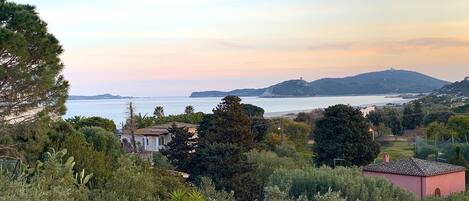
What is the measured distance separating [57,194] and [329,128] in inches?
1308

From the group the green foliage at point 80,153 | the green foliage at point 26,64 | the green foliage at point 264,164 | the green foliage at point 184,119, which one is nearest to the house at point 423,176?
the green foliage at point 264,164

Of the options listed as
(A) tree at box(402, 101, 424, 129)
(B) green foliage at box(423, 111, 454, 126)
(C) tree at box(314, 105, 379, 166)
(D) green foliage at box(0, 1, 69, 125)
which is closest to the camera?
(D) green foliage at box(0, 1, 69, 125)

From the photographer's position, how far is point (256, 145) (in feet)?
117

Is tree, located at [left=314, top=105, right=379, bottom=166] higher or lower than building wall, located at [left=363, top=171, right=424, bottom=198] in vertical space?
higher

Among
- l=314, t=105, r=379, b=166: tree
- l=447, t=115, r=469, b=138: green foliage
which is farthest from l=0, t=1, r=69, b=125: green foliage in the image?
l=447, t=115, r=469, b=138: green foliage

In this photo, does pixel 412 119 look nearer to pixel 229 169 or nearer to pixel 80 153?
pixel 229 169

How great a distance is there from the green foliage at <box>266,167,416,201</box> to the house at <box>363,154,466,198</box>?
310 inches

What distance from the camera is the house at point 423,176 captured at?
28.5 meters

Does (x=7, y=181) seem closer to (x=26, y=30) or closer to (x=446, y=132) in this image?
(x=26, y=30)

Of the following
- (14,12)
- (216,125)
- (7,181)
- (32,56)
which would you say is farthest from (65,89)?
(216,125)

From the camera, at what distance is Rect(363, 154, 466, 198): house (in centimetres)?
2850

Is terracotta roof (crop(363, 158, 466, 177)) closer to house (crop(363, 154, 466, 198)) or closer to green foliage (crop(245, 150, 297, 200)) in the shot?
house (crop(363, 154, 466, 198))

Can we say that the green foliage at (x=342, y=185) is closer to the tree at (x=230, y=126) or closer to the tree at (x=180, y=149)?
the tree at (x=230, y=126)

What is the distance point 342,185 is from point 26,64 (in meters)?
10.9
